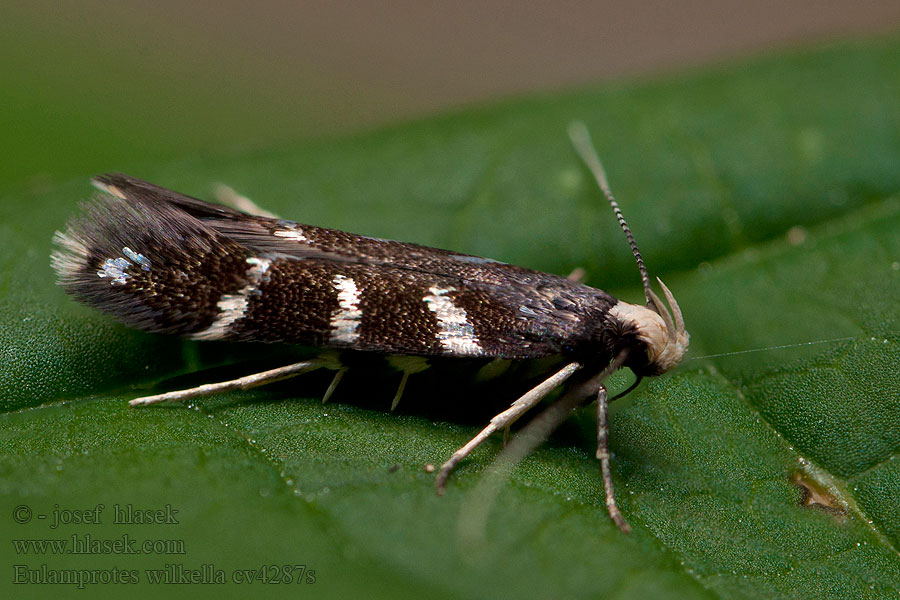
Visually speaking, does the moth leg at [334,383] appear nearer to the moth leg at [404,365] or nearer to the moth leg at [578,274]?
the moth leg at [404,365]

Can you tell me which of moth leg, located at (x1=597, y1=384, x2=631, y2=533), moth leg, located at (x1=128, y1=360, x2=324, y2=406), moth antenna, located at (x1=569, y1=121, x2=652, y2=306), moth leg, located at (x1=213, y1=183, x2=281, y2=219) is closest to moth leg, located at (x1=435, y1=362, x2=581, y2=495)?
moth leg, located at (x1=597, y1=384, x2=631, y2=533)

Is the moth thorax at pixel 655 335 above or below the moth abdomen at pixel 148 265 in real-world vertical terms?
below

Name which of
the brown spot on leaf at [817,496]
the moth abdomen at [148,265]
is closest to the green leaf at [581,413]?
the brown spot on leaf at [817,496]

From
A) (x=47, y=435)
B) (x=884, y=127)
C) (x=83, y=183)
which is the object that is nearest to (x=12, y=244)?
(x=83, y=183)

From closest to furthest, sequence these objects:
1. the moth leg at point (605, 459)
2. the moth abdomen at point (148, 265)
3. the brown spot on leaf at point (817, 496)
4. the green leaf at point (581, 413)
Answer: the green leaf at point (581, 413) → the moth leg at point (605, 459) → the brown spot on leaf at point (817, 496) → the moth abdomen at point (148, 265)

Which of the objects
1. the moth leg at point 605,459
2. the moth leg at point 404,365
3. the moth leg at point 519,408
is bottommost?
the moth leg at point 605,459

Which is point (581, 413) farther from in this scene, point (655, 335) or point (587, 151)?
point (587, 151)
